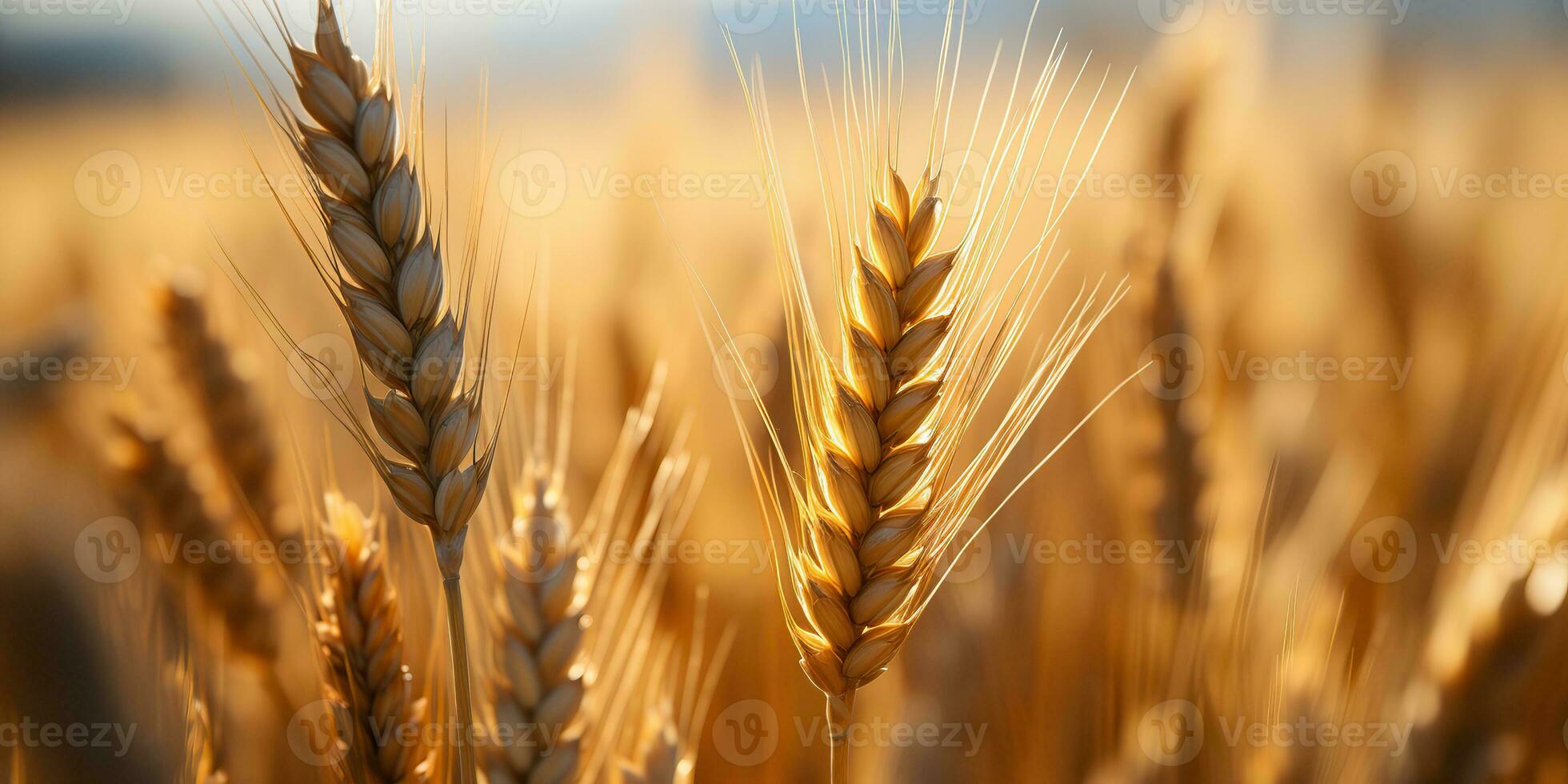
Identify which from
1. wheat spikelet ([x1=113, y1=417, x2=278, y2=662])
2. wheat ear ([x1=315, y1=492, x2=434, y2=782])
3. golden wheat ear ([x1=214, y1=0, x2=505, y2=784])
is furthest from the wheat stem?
wheat spikelet ([x1=113, y1=417, x2=278, y2=662])

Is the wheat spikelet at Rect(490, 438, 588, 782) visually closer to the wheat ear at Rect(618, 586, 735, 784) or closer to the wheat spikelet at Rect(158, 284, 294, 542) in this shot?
the wheat ear at Rect(618, 586, 735, 784)

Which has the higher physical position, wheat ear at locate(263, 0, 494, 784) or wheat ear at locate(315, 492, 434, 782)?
wheat ear at locate(263, 0, 494, 784)

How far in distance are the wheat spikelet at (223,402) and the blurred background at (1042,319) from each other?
0.12 feet

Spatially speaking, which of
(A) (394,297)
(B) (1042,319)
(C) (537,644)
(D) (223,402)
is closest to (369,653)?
(C) (537,644)

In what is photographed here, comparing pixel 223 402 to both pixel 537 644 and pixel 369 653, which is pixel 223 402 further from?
pixel 537 644

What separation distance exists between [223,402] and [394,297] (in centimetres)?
69

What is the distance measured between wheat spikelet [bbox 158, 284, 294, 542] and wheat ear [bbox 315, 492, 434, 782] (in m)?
0.37


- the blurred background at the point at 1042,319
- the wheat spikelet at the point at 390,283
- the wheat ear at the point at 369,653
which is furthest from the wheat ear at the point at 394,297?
the blurred background at the point at 1042,319

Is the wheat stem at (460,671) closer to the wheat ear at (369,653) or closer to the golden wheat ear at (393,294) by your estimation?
the golden wheat ear at (393,294)

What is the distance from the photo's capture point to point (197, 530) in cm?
100

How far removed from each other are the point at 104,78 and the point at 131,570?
0.94m

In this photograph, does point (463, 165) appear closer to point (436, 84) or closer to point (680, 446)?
point (436, 84)

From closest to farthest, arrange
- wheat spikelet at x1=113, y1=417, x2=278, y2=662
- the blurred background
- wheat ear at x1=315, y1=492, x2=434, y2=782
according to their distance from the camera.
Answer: wheat ear at x1=315, y1=492, x2=434, y2=782 → wheat spikelet at x1=113, y1=417, x2=278, y2=662 → the blurred background

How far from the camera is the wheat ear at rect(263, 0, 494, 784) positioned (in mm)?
536
